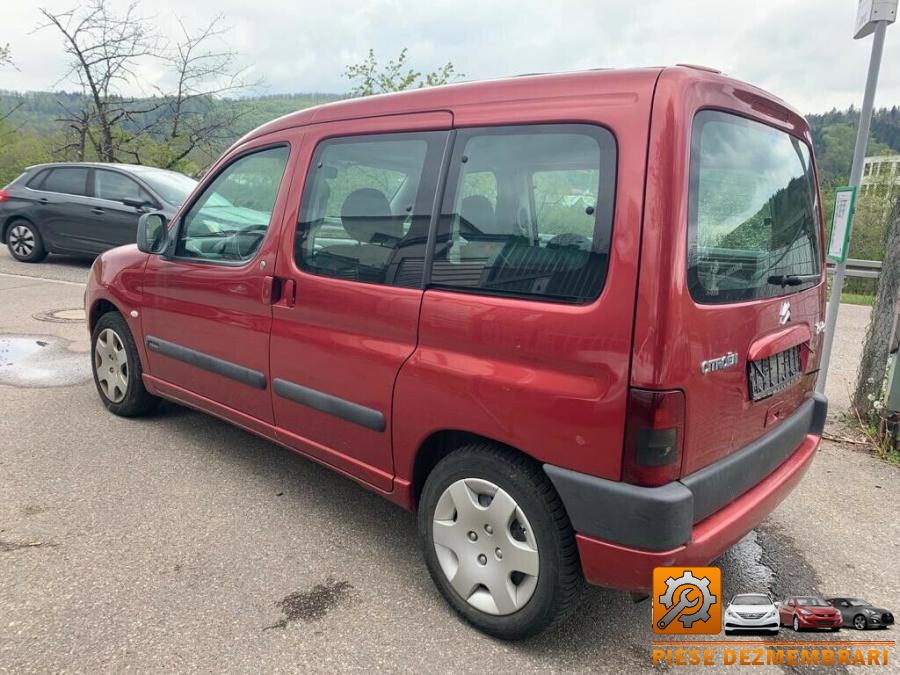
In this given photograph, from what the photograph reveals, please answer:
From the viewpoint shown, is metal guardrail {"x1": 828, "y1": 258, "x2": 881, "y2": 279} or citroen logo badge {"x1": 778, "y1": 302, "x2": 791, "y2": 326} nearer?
citroen logo badge {"x1": 778, "y1": 302, "x2": 791, "y2": 326}

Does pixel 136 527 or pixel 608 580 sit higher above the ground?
pixel 608 580

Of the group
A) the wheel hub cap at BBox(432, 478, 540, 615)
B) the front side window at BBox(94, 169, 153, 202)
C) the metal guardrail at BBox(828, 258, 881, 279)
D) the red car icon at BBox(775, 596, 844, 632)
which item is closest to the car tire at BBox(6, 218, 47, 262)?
the front side window at BBox(94, 169, 153, 202)

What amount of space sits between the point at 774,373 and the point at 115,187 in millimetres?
9852

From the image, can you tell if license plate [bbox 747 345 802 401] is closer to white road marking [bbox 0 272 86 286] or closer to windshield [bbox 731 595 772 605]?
windshield [bbox 731 595 772 605]

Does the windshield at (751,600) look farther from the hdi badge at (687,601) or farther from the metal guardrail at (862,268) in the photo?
the metal guardrail at (862,268)

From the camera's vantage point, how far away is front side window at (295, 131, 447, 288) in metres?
2.43

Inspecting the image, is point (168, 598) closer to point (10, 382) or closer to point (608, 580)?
point (608, 580)

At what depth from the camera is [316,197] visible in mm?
2865

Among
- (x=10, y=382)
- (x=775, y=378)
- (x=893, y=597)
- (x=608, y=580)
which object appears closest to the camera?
(x=608, y=580)

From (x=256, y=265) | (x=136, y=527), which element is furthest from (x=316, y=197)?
(x=136, y=527)

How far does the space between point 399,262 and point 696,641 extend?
1.78 metres

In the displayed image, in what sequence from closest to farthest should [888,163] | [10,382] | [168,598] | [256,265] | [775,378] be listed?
1. [775,378]
2. [168,598]
3. [256,265]
4. [10,382]
5. [888,163]

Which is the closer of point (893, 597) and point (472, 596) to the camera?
point (472, 596)

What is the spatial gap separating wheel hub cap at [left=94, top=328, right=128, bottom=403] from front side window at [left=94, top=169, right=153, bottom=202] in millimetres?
5606
